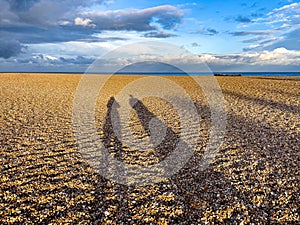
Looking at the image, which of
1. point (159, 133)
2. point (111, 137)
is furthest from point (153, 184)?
point (159, 133)

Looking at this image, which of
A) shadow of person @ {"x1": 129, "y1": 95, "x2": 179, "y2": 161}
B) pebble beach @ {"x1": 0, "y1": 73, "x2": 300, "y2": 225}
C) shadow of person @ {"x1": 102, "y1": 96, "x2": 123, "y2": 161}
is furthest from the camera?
shadow of person @ {"x1": 129, "y1": 95, "x2": 179, "y2": 161}

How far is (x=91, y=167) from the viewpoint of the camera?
22.1ft

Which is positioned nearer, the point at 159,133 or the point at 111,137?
the point at 111,137

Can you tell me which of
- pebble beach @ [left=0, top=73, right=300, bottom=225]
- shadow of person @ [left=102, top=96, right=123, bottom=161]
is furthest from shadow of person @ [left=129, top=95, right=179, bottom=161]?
shadow of person @ [left=102, top=96, right=123, bottom=161]

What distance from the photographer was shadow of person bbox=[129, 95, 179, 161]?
8.25m

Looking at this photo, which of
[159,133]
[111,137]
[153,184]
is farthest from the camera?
[159,133]

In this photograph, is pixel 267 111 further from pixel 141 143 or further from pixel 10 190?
pixel 10 190

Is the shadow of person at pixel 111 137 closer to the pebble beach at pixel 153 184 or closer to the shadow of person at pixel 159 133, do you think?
the pebble beach at pixel 153 184

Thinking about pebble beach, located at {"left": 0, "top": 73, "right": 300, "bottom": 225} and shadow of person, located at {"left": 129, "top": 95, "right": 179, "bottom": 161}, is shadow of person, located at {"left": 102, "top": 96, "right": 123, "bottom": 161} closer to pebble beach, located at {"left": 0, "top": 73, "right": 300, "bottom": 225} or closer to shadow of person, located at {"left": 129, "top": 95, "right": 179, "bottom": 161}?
pebble beach, located at {"left": 0, "top": 73, "right": 300, "bottom": 225}

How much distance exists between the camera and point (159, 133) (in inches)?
394

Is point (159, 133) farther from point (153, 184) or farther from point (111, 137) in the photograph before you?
point (153, 184)

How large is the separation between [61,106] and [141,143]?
8.82 m

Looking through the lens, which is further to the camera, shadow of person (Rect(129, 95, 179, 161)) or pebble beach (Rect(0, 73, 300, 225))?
shadow of person (Rect(129, 95, 179, 161))

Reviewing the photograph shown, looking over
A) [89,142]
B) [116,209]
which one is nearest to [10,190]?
[116,209]
